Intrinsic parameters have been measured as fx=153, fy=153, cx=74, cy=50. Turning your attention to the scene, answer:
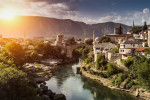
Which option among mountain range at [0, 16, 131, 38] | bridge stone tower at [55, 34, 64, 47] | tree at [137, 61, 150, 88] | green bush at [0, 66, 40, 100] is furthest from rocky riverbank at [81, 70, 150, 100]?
mountain range at [0, 16, 131, 38]

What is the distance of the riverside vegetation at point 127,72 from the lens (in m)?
23.5

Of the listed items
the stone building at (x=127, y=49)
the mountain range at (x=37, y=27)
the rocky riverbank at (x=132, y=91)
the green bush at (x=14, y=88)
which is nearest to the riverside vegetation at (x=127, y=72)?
the rocky riverbank at (x=132, y=91)

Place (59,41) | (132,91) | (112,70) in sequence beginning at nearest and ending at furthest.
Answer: (132,91)
(112,70)
(59,41)

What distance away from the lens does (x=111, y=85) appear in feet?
92.4

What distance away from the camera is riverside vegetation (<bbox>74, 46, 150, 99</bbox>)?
2352 centimetres

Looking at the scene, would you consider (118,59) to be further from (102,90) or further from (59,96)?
(59,96)

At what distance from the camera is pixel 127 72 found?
28781mm

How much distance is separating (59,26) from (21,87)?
7056 inches

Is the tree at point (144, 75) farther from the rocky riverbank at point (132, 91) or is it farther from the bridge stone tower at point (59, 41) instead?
the bridge stone tower at point (59, 41)

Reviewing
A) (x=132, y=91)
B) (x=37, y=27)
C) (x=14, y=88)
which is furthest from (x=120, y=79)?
(x=37, y=27)

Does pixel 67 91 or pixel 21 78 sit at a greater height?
pixel 21 78

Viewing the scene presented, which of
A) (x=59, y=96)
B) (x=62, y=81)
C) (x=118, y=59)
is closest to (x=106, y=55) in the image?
(x=118, y=59)

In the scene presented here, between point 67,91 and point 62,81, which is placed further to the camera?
point 62,81

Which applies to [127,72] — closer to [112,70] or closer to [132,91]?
[112,70]
